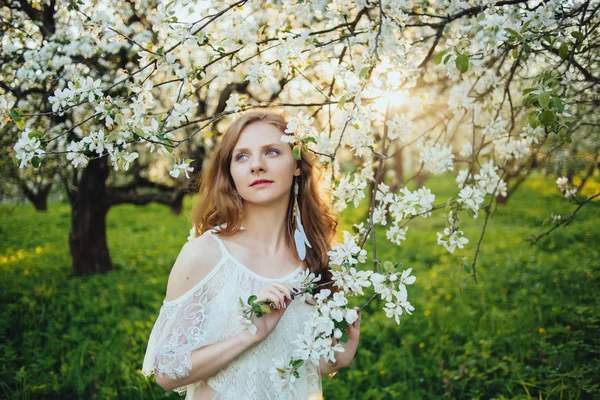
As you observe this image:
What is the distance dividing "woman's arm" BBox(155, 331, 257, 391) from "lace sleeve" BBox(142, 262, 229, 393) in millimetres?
24

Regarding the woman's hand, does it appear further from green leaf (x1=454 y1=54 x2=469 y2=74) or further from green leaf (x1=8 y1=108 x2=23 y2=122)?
green leaf (x1=8 y1=108 x2=23 y2=122)

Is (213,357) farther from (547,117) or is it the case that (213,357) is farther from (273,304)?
(547,117)

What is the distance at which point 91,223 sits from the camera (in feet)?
21.1

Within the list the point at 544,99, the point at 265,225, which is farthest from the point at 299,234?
the point at 544,99

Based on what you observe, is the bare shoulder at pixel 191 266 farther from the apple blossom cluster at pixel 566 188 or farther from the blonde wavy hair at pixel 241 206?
the apple blossom cluster at pixel 566 188

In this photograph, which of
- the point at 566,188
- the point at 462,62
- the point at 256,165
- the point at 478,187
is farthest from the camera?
the point at 566,188

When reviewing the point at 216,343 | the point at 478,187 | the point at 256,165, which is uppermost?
the point at 256,165

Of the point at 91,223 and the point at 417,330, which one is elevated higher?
the point at 91,223

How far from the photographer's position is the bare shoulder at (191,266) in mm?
1720

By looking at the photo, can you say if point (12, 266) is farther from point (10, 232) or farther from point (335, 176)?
point (335, 176)

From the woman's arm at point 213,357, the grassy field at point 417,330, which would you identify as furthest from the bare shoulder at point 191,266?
the grassy field at point 417,330

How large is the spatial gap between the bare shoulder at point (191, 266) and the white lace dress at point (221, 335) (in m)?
0.02

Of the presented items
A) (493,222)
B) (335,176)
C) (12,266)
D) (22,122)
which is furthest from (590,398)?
(493,222)

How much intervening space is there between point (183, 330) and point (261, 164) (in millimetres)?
690
